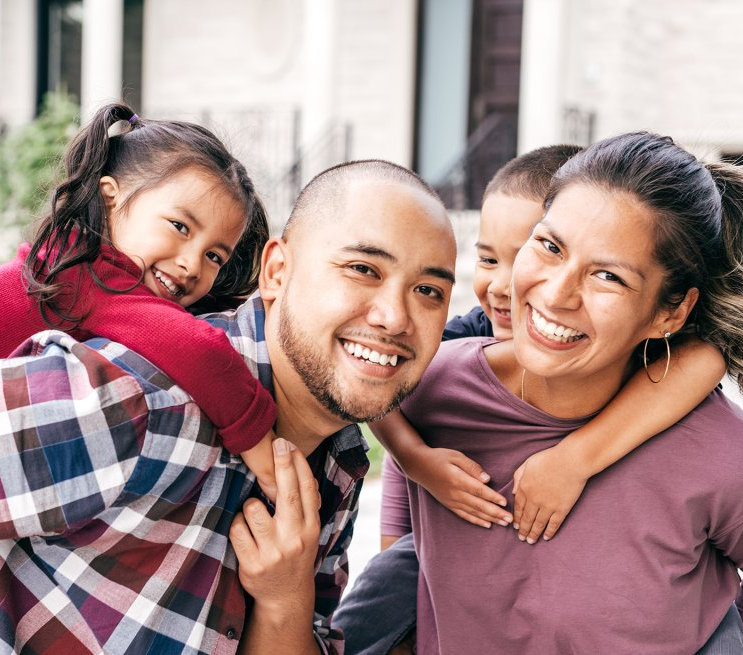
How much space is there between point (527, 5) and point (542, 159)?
8678mm

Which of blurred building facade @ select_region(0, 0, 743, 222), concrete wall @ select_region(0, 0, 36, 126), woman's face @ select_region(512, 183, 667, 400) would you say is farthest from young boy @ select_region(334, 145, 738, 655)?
concrete wall @ select_region(0, 0, 36, 126)

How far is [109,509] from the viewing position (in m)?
1.94

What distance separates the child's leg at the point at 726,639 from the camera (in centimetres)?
225

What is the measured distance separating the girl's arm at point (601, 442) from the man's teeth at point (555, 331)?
→ 22 centimetres

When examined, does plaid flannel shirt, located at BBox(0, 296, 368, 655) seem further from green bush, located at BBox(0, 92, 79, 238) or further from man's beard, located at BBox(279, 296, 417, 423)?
green bush, located at BBox(0, 92, 79, 238)

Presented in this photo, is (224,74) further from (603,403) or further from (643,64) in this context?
(603,403)

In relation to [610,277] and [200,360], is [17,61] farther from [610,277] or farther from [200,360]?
[610,277]

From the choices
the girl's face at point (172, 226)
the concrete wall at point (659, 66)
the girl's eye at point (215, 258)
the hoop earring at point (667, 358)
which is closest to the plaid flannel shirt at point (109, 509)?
the girl's face at point (172, 226)

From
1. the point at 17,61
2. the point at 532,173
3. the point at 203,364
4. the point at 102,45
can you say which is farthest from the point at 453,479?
the point at 17,61

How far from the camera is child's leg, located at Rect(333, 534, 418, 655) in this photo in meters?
2.65

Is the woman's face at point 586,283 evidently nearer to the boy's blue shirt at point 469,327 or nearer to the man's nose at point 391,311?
the man's nose at point 391,311

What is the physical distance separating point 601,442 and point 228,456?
842mm

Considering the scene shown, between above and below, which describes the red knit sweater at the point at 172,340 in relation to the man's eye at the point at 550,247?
below

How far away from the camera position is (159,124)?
→ 278 cm
